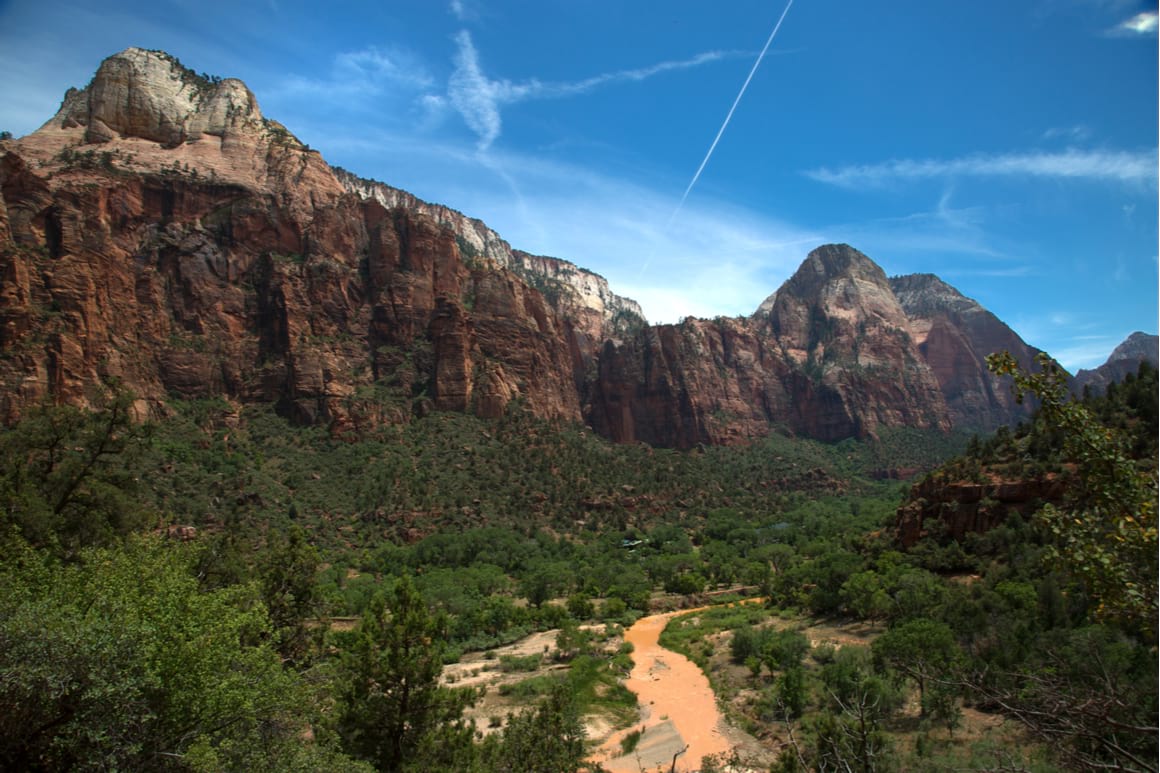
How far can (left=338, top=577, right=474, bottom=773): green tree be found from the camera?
13.8 m

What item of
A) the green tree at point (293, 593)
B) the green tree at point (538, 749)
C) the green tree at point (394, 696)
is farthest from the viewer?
the green tree at point (293, 593)

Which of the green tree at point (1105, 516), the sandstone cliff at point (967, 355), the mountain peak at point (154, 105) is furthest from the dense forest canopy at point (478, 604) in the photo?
the sandstone cliff at point (967, 355)

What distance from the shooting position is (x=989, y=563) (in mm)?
34000

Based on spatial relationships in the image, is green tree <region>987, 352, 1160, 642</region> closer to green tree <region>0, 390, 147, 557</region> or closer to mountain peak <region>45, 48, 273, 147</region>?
green tree <region>0, 390, 147, 557</region>

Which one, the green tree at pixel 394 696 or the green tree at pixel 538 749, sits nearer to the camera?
the green tree at pixel 394 696

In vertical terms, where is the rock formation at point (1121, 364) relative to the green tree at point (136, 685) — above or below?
above

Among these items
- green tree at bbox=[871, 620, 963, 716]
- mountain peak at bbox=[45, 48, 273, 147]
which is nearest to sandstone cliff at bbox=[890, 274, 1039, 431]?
green tree at bbox=[871, 620, 963, 716]

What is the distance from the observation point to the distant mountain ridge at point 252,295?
61.4 meters

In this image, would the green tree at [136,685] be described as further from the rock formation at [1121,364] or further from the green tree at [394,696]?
the rock formation at [1121,364]

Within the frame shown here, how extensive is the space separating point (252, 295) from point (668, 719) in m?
77.5

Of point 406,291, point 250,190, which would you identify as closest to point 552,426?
point 406,291

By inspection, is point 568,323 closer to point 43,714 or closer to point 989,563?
point 989,563

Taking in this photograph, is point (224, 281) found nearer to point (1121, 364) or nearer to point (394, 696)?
point (394, 696)

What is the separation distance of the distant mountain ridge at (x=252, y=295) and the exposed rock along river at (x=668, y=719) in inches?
1919
